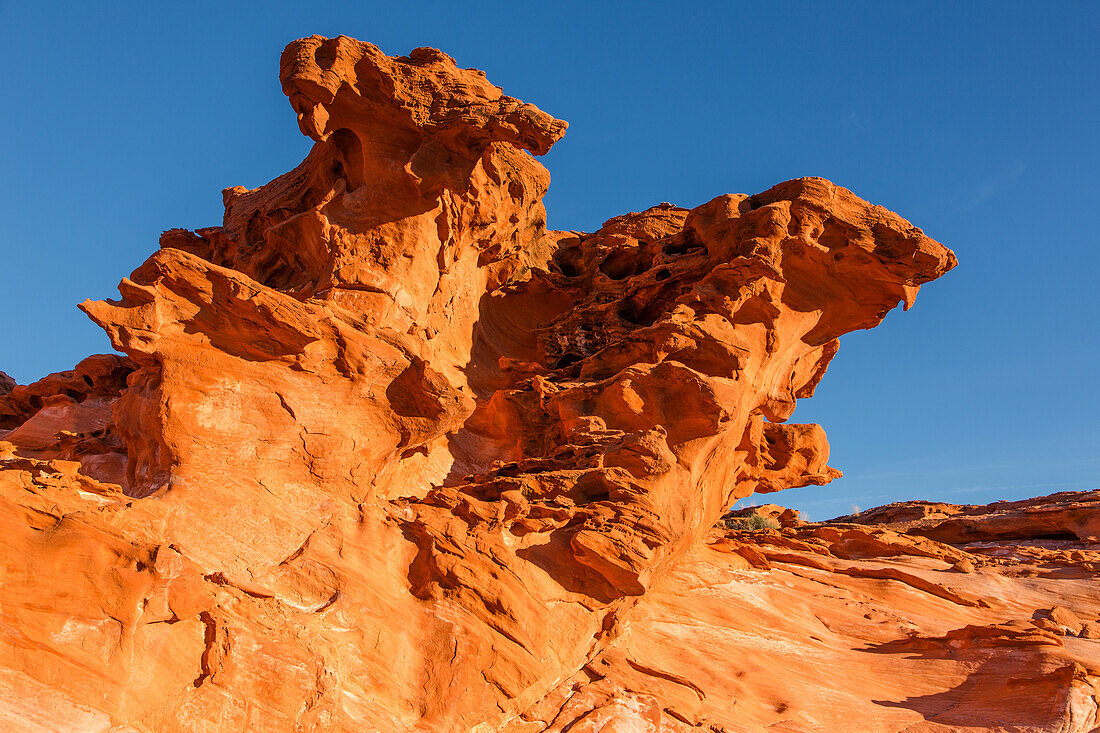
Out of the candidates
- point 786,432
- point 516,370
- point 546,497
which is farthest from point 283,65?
point 786,432

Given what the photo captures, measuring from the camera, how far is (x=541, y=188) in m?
16.5

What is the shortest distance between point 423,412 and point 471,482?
5.18 ft

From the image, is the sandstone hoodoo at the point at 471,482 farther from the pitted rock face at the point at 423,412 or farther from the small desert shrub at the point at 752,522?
the small desert shrub at the point at 752,522

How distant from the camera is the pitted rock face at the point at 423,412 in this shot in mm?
7723

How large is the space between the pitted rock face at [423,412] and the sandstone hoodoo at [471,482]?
4 centimetres

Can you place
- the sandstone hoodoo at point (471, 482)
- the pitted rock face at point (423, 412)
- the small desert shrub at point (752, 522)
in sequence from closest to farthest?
the sandstone hoodoo at point (471, 482) < the pitted rock face at point (423, 412) < the small desert shrub at point (752, 522)

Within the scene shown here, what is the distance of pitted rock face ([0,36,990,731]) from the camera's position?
7.72 m

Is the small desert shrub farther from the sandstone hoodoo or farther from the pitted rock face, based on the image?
the pitted rock face

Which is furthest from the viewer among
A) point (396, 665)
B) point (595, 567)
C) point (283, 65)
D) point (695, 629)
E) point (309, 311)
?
point (283, 65)

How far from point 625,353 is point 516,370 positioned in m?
2.32

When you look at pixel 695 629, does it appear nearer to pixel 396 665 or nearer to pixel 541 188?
pixel 396 665

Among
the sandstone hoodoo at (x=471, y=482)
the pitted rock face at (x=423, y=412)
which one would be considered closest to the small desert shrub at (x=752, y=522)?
the sandstone hoodoo at (x=471, y=482)

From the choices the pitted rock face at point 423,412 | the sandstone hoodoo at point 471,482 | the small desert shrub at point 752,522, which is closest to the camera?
the sandstone hoodoo at point 471,482

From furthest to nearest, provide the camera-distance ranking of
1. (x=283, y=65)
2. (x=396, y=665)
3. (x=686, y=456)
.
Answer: (x=283, y=65) → (x=686, y=456) → (x=396, y=665)
